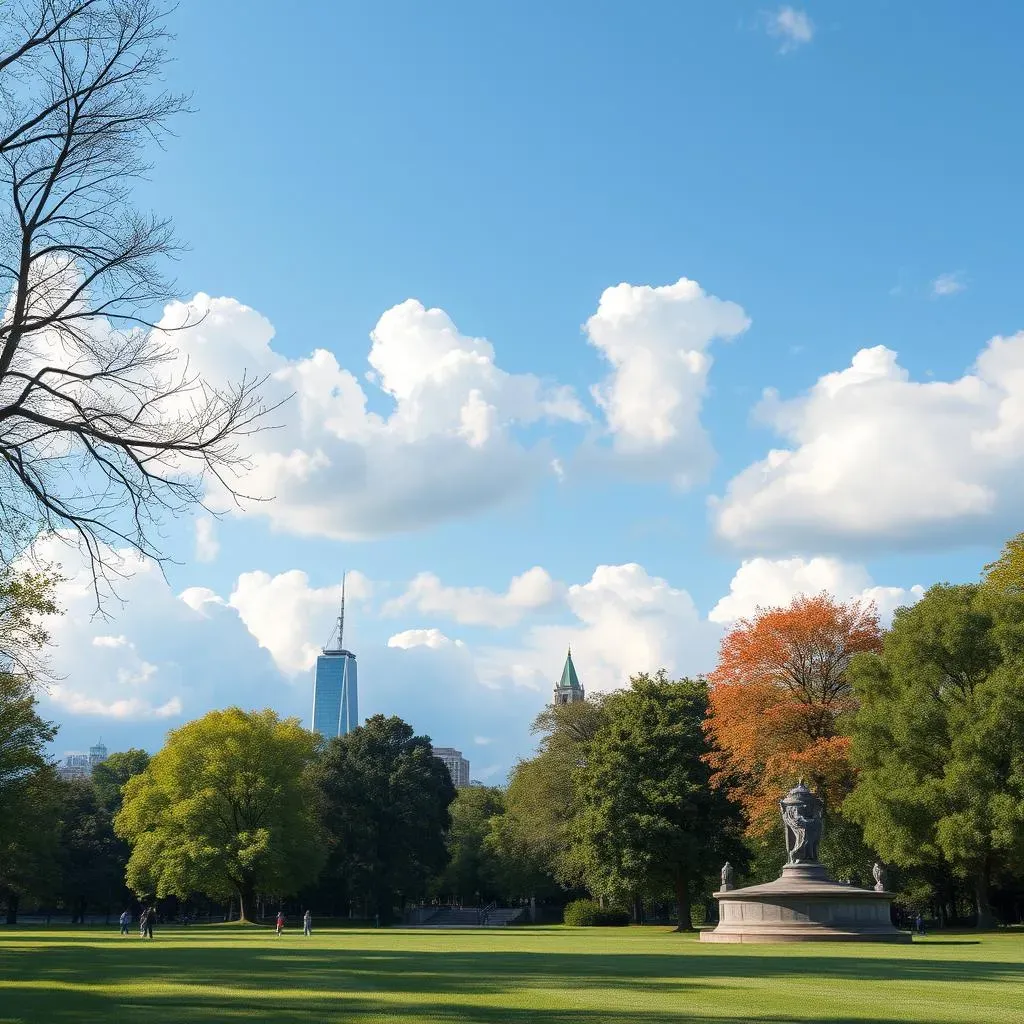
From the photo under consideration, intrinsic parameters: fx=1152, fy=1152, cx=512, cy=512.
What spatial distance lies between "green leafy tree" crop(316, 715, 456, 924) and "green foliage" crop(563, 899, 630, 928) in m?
16.0

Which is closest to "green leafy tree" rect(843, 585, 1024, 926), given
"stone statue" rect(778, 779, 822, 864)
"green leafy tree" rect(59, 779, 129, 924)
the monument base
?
"stone statue" rect(778, 779, 822, 864)

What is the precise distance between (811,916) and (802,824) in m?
4.70

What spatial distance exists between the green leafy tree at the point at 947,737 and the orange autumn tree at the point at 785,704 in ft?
9.62

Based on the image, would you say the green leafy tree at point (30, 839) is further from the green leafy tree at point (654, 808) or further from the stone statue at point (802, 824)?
the stone statue at point (802, 824)

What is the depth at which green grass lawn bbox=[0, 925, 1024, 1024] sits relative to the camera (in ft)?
46.5

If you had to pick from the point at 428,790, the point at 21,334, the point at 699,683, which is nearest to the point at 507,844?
the point at 428,790

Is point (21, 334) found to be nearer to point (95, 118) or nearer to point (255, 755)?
point (95, 118)

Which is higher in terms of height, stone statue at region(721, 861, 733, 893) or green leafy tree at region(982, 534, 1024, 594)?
green leafy tree at region(982, 534, 1024, 594)

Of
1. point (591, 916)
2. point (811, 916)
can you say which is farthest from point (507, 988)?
point (591, 916)

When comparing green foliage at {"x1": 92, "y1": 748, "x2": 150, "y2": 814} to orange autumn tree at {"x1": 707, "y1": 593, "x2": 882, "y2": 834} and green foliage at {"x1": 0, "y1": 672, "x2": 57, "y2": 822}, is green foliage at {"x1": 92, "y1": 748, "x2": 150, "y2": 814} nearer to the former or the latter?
green foliage at {"x1": 0, "y1": 672, "x2": 57, "y2": 822}

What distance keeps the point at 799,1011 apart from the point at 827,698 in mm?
42868

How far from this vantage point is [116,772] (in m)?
118

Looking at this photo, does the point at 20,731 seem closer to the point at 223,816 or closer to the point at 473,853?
the point at 223,816

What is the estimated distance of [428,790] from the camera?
8956 centimetres
